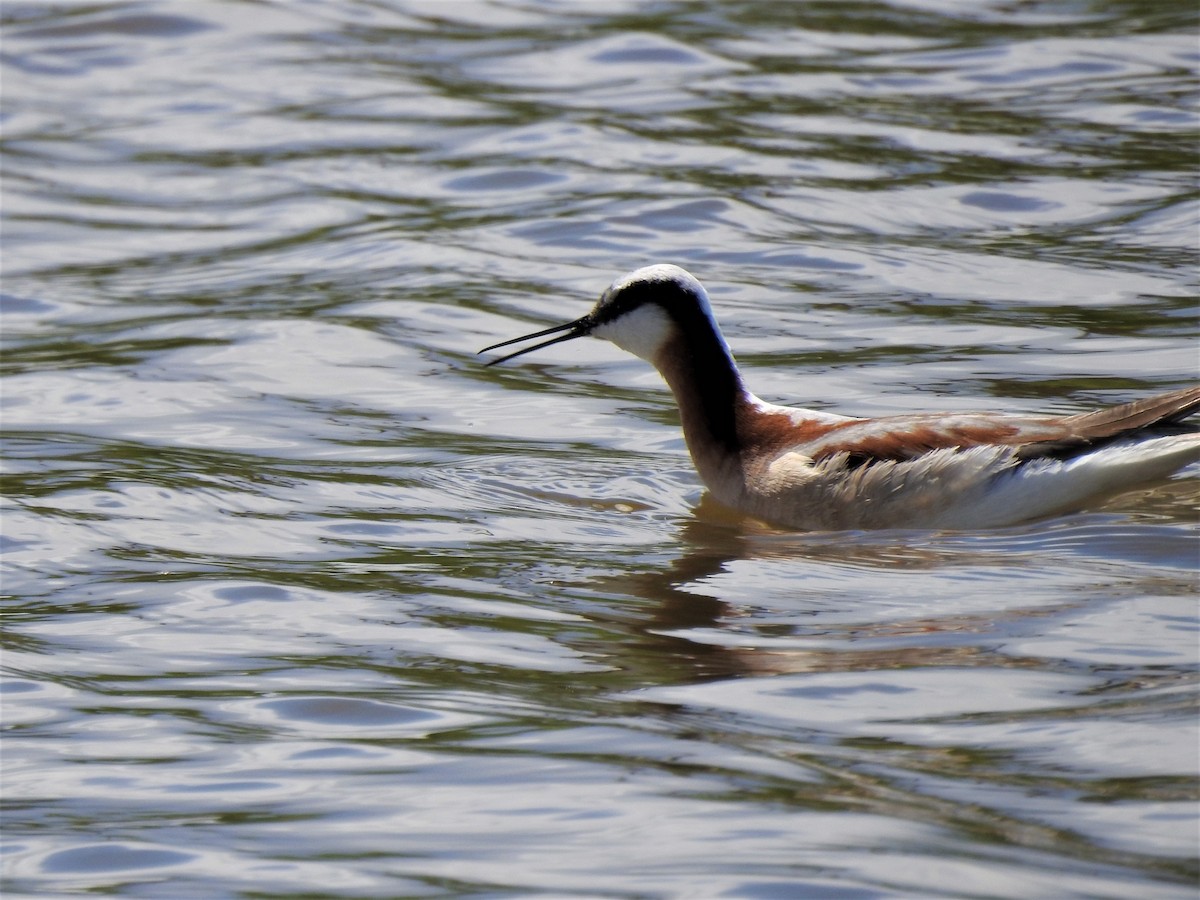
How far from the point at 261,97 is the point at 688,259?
5.66 m

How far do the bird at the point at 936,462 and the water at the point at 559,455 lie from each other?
5.7 inches

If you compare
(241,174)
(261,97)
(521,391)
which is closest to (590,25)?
(261,97)

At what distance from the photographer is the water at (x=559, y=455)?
5.08 m

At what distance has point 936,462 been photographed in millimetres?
7707

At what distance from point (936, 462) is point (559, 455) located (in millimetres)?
1994

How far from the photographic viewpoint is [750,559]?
7680 millimetres

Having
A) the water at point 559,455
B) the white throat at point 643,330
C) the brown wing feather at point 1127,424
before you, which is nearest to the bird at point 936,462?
the brown wing feather at point 1127,424

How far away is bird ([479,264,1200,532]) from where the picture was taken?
765cm

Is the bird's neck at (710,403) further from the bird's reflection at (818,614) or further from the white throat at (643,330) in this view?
the bird's reflection at (818,614)

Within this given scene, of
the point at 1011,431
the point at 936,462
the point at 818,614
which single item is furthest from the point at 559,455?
the point at 818,614

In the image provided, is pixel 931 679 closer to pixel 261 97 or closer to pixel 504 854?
pixel 504 854

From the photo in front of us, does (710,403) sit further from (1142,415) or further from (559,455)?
(1142,415)

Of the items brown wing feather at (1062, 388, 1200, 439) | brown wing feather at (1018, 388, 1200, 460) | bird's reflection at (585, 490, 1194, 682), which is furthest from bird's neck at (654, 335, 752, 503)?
brown wing feather at (1062, 388, 1200, 439)

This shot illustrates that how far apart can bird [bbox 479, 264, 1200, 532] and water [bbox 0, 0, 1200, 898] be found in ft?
0.47
